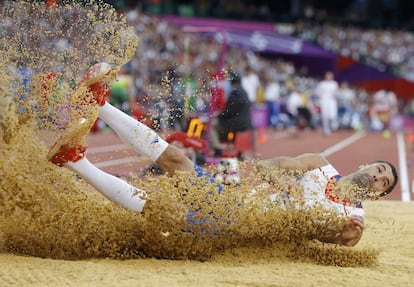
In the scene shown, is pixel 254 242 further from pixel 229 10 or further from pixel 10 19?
pixel 229 10

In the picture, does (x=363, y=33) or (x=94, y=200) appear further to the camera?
(x=363, y=33)

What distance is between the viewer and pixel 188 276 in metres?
4.15

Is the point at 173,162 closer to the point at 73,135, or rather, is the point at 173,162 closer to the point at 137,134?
the point at 137,134

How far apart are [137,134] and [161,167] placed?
11.1 inches

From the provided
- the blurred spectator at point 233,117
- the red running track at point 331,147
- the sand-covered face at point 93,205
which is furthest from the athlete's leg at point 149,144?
the red running track at point 331,147

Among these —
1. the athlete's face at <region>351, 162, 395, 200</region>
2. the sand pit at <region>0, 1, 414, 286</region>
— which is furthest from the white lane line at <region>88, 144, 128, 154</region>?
the athlete's face at <region>351, 162, 395, 200</region>

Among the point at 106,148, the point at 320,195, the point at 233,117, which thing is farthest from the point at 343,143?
the point at 320,195

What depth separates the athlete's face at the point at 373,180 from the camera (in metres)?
4.92

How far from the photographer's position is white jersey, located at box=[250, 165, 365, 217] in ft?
15.7

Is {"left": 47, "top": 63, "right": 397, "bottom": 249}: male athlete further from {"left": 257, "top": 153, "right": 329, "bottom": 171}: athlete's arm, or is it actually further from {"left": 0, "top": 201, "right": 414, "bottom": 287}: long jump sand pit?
{"left": 0, "top": 201, "right": 414, "bottom": 287}: long jump sand pit

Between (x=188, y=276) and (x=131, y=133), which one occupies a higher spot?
(x=131, y=133)

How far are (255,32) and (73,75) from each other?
84.0 ft

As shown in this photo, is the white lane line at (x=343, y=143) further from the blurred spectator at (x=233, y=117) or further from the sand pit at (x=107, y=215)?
the sand pit at (x=107, y=215)

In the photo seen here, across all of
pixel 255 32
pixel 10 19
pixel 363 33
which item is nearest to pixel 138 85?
pixel 255 32
